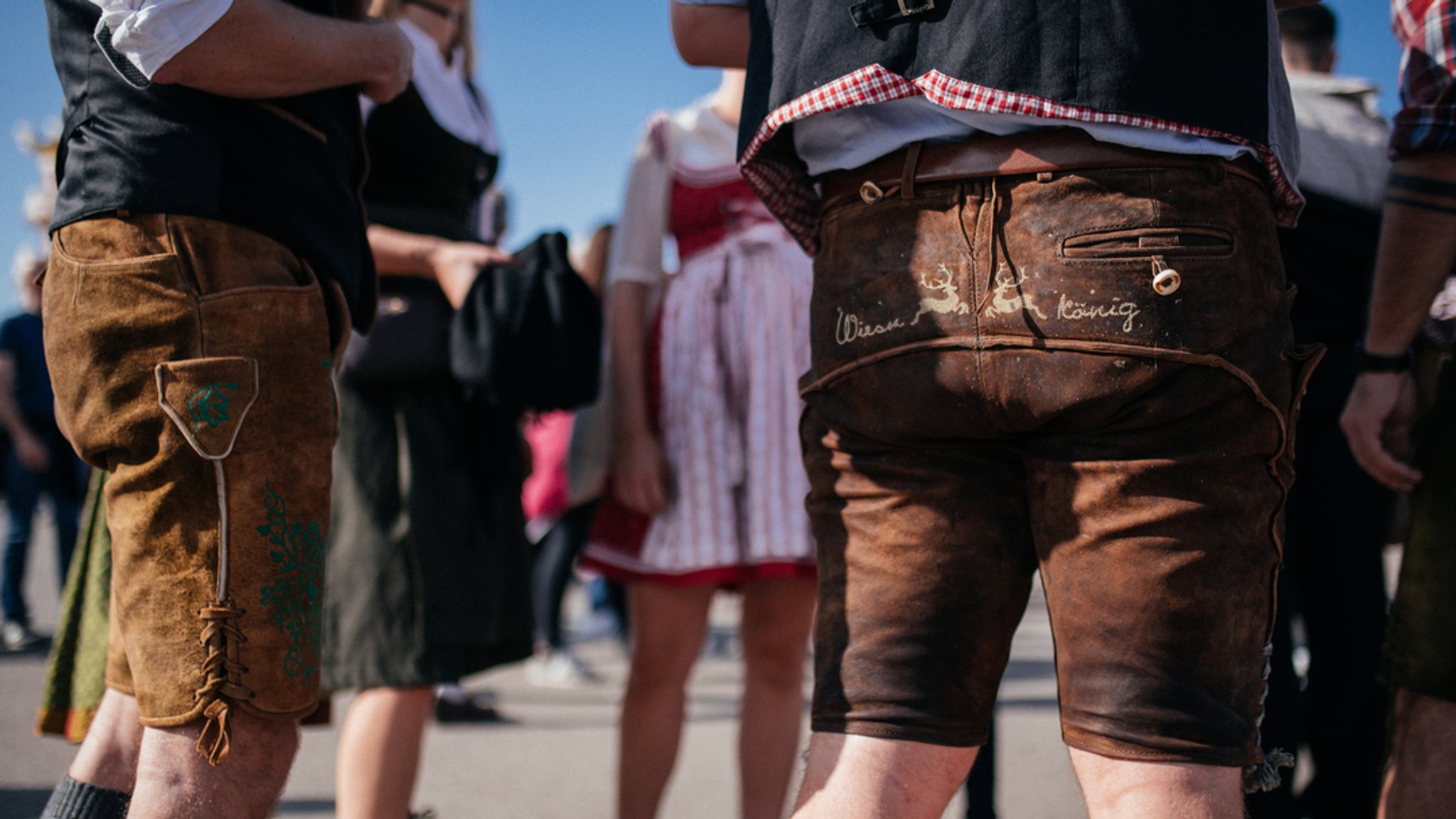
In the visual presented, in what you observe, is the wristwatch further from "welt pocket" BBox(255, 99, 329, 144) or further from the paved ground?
"welt pocket" BBox(255, 99, 329, 144)

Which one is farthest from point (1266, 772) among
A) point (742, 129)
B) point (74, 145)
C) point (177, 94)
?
point (74, 145)

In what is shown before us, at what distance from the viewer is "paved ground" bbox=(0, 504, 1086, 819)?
3.28 meters

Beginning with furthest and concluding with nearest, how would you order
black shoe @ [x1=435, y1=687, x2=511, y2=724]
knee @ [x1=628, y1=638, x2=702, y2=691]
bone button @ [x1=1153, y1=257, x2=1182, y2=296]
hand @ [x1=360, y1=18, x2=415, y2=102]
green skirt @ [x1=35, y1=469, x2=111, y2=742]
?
black shoe @ [x1=435, y1=687, x2=511, y2=724], knee @ [x1=628, y1=638, x2=702, y2=691], green skirt @ [x1=35, y1=469, x2=111, y2=742], hand @ [x1=360, y1=18, x2=415, y2=102], bone button @ [x1=1153, y1=257, x2=1182, y2=296]

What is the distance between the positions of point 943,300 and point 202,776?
106cm

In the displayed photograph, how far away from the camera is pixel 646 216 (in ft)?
8.96

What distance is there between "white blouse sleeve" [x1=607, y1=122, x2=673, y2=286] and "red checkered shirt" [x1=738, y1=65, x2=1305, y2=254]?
116 cm

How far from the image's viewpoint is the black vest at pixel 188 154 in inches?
56.2

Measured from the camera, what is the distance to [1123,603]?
122cm

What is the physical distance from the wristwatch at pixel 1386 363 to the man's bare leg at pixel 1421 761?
1.83ft

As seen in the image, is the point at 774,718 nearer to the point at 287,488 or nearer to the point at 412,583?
the point at 412,583

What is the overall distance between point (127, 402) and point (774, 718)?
5.23ft

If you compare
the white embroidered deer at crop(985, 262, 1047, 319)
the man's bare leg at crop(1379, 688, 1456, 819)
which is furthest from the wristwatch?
the white embroidered deer at crop(985, 262, 1047, 319)

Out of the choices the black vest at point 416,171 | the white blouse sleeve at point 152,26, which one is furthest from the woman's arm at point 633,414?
the white blouse sleeve at point 152,26

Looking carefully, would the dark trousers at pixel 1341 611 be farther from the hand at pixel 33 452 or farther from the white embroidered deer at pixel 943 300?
the hand at pixel 33 452
